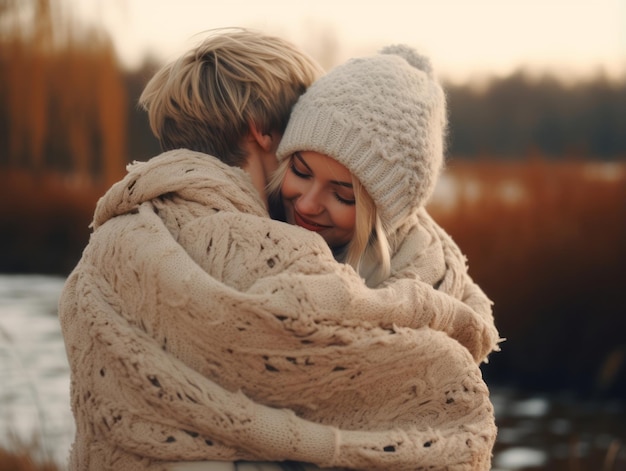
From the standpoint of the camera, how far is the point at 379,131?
1.85m

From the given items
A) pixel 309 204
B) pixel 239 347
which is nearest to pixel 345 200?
pixel 309 204

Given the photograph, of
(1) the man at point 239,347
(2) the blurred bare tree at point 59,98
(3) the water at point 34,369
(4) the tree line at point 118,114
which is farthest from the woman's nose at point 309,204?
(4) the tree line at point 118,114

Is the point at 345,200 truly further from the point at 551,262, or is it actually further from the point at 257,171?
the point at 551,262

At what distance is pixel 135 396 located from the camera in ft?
5.17

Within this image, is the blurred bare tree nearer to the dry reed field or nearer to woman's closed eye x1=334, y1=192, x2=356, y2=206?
the dry reed field

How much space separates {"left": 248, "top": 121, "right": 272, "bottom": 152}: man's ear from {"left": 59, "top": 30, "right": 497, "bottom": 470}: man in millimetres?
169

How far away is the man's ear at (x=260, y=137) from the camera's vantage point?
1.92 metres

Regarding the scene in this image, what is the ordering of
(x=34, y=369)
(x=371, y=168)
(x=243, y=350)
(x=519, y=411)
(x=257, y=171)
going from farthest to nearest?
(x=519, y=411) → (x=34, y=369) → (x=257, y=171) → (x=371, y=168) → (x=243, y=350)

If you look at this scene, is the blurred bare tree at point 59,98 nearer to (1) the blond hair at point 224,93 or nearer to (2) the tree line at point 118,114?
(2) the tree line at point 118,114

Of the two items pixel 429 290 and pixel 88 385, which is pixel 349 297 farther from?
pixel 88 385

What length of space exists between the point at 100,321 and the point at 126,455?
0.80ft

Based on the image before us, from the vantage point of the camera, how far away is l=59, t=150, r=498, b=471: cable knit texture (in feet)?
Result: 5.06

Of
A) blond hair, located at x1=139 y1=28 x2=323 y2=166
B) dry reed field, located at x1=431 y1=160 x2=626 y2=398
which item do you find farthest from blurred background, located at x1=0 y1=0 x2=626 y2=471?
blond hair, located at x1=139 y1=28 x2=323 y2=166

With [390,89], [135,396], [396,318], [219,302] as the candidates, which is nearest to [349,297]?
[396,318]
